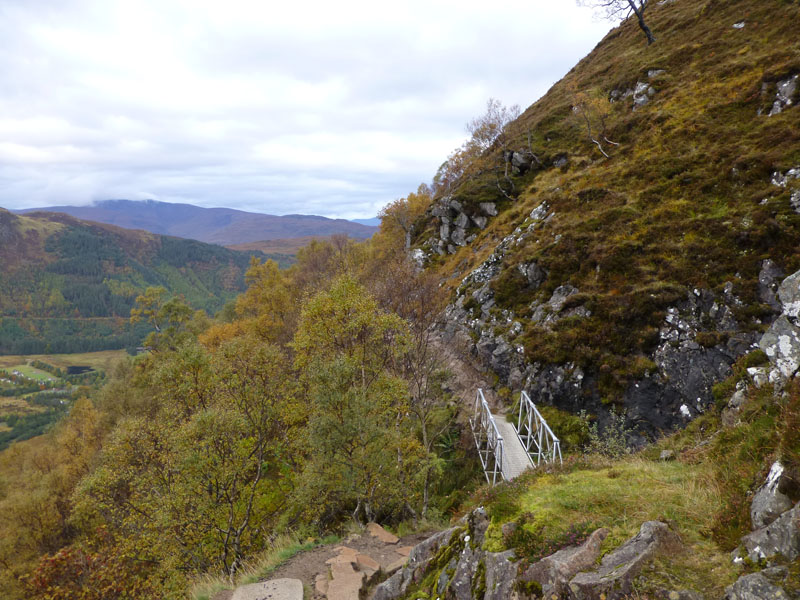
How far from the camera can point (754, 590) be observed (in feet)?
12.5

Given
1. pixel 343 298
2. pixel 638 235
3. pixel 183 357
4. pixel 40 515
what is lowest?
pixel 40 515

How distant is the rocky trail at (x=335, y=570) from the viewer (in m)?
9.71

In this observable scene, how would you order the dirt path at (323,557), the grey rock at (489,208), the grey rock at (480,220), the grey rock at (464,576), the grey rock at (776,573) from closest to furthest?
the grey rock at (776,573) < the grey rock at (464,576) < the dirt path at (323,557) < the grey rock at (489,208) < the grey rock at (480,220)

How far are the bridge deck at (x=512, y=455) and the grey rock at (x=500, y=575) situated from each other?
9.60 m

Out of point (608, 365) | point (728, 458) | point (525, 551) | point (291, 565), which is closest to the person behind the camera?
point (525, 551)

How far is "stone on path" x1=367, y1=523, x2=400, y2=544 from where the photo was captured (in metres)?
13.4

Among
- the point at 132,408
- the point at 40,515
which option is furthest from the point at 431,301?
the point at 40,515

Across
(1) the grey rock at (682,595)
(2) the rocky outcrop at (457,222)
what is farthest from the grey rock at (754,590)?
(2) the rocky outcrop at (457,222)

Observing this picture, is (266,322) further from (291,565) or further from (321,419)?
(291,565)

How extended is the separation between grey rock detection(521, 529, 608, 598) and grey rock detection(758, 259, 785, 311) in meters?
16.8

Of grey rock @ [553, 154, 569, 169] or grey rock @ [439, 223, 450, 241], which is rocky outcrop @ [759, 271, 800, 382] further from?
grey rock @ [439, 223, 450, 241]

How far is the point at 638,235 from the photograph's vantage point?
23.7m

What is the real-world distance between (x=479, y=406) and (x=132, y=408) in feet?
120

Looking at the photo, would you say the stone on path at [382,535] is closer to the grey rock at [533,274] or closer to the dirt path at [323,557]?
the dirt path at [323,557]
